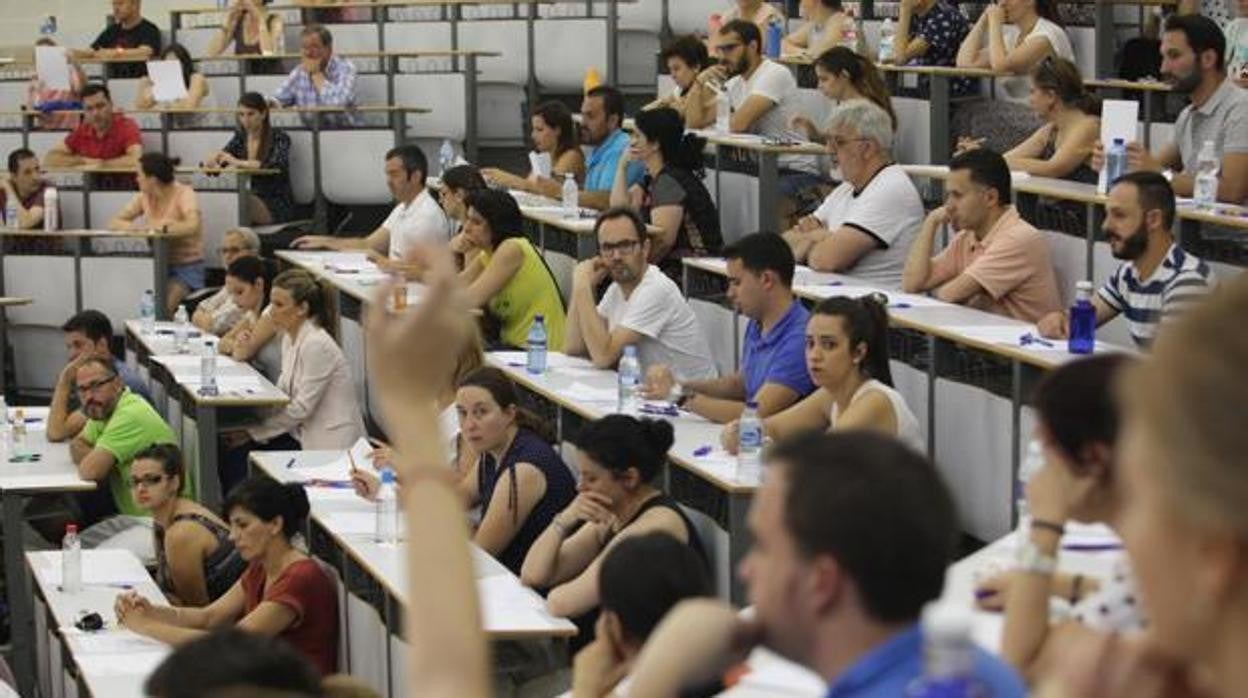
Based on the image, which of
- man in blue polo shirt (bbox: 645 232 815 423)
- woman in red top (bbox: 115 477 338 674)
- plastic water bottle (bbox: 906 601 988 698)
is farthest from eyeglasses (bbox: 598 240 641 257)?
plastic water bottle (bbox: 906 601 988 698)

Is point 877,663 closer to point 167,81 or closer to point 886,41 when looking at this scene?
point 886,41

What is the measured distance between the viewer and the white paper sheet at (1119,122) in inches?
328

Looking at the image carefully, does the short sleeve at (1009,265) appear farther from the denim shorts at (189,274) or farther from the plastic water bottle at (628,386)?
the denim shorts at (189,274)

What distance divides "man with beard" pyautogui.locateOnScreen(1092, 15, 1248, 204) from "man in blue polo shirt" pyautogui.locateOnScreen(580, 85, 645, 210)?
133 inches

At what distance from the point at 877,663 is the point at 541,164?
10540mm

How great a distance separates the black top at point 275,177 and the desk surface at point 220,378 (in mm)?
1887

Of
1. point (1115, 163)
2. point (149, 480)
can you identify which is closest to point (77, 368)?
point (149, 480)

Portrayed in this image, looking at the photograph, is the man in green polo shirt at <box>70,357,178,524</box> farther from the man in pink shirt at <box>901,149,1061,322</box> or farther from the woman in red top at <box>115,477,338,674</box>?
the man in pink shirt at <box>901,149,1061,322</box>

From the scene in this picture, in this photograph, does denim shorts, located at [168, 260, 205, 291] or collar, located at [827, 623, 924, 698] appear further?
denim shorts, located at [168, 260, 205, 291]

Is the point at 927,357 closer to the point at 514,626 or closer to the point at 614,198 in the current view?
the point at 514,626

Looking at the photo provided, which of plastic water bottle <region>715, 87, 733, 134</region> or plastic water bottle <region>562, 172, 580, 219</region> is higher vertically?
plastic water bottle <region>715, 87, 733, 134</region>

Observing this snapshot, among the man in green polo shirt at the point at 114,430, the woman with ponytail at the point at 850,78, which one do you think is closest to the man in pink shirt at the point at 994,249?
the woman with ponytail at the point at 850,78

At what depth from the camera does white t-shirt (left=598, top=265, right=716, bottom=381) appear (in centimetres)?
873

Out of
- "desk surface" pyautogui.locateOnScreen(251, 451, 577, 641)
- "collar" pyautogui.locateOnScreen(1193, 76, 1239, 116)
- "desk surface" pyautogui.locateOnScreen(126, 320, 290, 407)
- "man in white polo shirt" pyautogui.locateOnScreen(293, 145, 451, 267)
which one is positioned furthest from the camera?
"man in white polo shirt" pyautogui.locateOnScreen(293, 145, 451, 267)
